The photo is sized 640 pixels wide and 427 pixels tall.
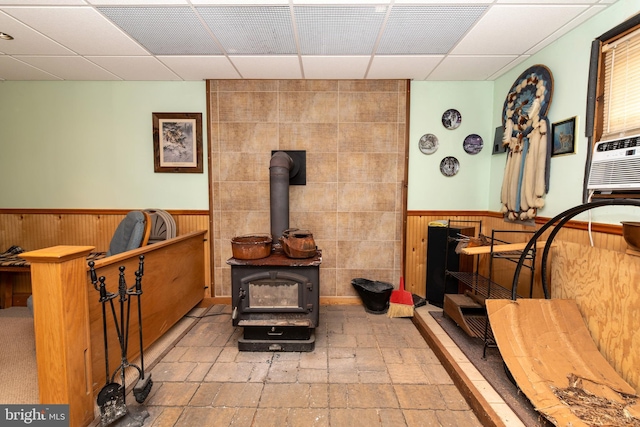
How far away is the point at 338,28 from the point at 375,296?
2581mm

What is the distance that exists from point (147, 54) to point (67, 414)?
9.42 feet

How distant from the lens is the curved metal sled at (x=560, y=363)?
1.48 meters

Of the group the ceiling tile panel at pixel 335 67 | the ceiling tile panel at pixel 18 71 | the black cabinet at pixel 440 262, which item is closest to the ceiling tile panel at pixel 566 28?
the ceiling tile panel at pixel 335 67

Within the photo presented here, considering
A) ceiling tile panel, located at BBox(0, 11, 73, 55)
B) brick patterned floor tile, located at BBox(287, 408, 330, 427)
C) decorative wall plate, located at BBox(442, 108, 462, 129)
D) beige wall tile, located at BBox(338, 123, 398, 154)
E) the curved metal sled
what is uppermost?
ceiling tile panel, located at BBox(0, 11, 73, 55)

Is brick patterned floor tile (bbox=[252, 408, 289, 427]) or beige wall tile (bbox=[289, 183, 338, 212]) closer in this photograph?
brick patterned floor tile (bbox=[252, 408, 289, 427])

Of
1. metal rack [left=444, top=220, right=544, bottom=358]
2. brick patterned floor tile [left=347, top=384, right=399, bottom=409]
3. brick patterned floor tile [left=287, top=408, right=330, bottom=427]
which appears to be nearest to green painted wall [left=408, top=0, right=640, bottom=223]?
metal rack [left=444, top=220, right=544, bottom=358]

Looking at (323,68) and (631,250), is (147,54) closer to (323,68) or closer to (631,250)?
(323,68)

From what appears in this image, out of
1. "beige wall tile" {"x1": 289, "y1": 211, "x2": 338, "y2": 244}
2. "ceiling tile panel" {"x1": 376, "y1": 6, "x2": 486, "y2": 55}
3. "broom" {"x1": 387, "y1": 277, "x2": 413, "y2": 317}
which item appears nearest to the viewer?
"ceiling tile panel" {"x1": 376, "y1": 6, "x2": 486, "y2": 55}

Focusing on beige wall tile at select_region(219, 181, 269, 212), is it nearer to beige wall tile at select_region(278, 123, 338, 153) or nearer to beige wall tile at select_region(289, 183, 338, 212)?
beige wall tile at select_region(289, 183, 338, 212)

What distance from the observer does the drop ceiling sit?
81.3 inches

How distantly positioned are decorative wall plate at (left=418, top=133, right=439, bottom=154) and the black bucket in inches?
65.1

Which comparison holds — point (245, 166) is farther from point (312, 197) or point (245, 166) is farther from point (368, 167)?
point (368, 167)

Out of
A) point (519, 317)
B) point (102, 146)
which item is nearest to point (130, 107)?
point (102, 146)

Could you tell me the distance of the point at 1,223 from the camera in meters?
3.46
